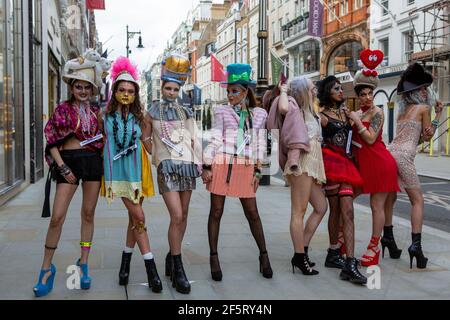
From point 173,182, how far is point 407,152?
89.9 inches

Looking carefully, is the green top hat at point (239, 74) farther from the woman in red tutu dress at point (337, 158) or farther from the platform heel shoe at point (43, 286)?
the platform heel shoe at point (43, 286)

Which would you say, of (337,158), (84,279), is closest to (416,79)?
(337,158)

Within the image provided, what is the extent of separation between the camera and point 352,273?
415 centimetres

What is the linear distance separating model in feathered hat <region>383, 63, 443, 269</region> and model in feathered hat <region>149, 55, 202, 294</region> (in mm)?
2015

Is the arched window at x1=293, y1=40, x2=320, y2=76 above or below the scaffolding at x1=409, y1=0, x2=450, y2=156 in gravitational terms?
Answer: above

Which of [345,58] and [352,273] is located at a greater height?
[345,58]

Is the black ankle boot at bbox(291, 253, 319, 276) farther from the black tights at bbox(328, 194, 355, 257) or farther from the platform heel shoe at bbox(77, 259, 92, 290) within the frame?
the platform heel shoe at bbox(77, 259, 92, 290)

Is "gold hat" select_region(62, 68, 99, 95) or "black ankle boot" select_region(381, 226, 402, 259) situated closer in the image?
"gold hat" select_region(62, 68, 99, 95)

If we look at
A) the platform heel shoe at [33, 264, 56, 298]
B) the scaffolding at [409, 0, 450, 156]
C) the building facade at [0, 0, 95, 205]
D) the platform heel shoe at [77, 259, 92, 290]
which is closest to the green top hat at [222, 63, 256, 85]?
the platform heel shoe at [77, 259, 92, 290]

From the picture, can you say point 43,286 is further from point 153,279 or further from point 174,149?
point 174,149

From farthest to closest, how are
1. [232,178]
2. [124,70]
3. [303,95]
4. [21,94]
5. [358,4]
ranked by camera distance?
[358,4] → [21,94] → [303,95] → [232,178] → [124,70]

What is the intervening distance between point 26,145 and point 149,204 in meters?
3.80

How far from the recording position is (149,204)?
27.7 ft

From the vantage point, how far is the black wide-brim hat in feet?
15.9
